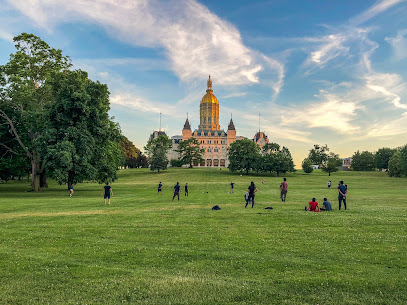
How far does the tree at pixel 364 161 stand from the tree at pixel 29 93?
133 m

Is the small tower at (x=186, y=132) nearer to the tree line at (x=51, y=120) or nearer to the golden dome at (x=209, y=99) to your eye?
the golden dome at (x=209, y=99)

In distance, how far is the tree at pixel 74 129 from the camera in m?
33.0

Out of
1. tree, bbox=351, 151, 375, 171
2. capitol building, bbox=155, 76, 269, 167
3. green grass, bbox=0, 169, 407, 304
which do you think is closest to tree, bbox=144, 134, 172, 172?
capitol building, bbox=155, 76, 269, 167

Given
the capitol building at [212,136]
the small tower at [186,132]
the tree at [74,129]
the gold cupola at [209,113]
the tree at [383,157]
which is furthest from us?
the gold cupola at [209,113]

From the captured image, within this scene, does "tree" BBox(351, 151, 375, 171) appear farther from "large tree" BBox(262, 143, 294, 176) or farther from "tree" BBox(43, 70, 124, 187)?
"tree" BBox(43, 70, 124, 187)

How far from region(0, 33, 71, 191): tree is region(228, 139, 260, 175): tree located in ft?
222

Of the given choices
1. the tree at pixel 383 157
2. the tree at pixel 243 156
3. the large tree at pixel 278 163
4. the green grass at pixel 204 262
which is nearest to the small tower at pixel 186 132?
the tree at pixel 243 156

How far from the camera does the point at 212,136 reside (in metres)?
173

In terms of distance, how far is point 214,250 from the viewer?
10344 mm

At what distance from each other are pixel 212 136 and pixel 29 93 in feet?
456

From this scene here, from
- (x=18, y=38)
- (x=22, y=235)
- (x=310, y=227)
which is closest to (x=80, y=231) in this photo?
(x=22, y=235)

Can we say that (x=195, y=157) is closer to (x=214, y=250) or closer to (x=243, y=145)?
(x=243, y=145)

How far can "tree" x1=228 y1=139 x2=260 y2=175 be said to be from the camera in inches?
3871

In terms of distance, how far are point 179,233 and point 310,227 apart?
6.67m
